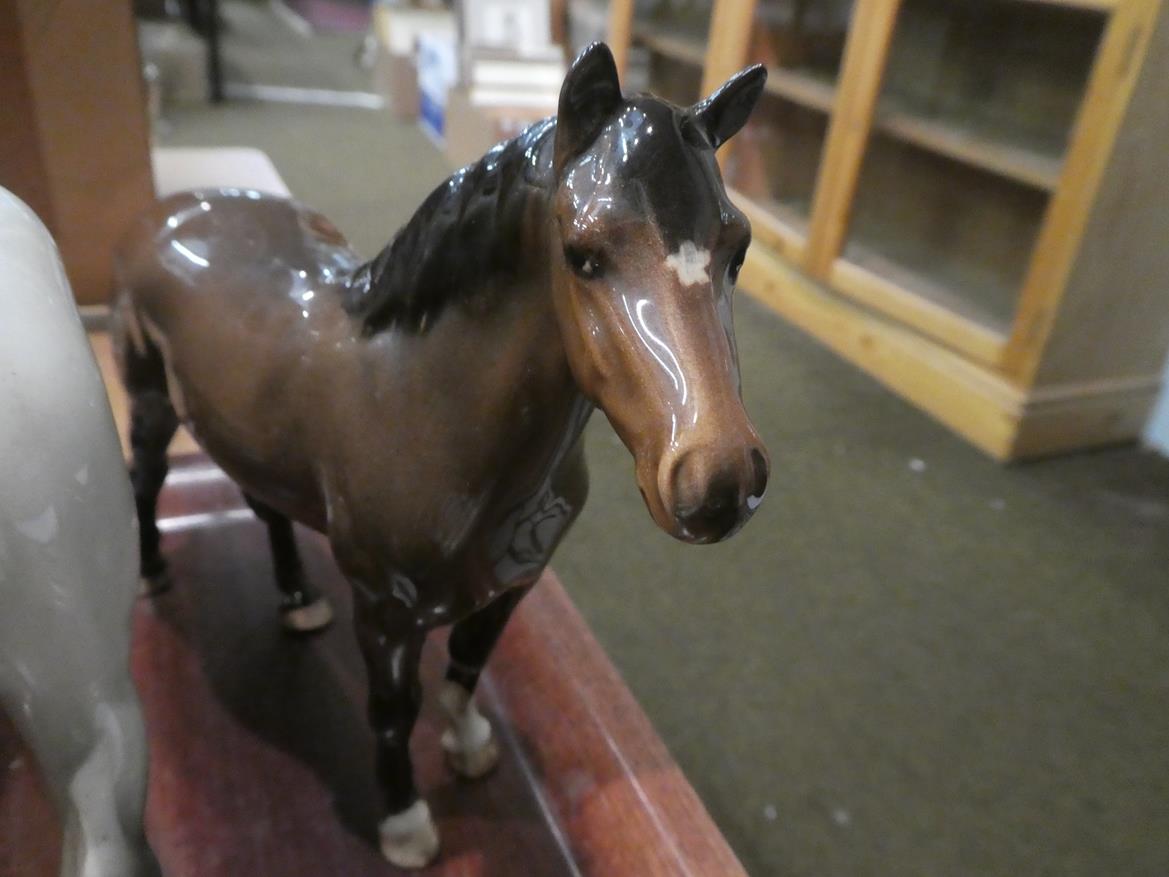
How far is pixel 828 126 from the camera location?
6.06 feet

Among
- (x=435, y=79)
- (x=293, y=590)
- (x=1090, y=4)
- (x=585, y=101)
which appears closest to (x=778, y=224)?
(x=1090, y=4)

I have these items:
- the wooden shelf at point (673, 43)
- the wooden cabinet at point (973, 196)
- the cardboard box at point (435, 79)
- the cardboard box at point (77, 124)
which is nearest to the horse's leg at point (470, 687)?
the cardboard box at point (77, 124)

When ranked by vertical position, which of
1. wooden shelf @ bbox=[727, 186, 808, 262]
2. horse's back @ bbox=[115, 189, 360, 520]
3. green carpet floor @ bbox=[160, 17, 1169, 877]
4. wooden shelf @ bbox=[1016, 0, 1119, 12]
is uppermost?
wooden shelf @ bbox=[1016, 0, 1119, 12]

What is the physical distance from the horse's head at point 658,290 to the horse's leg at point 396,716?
0.22 metres

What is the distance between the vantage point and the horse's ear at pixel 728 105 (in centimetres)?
41

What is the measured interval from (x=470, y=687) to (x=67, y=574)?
0.36 metres

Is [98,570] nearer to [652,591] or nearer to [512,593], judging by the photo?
[512,593]

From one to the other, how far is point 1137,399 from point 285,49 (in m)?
3.43

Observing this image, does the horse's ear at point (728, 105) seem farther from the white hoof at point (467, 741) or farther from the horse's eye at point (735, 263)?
the white hoof at point (467, 741)

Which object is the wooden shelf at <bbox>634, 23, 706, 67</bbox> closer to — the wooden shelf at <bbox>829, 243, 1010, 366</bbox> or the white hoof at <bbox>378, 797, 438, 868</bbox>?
the wooden shelf at <bbox>829, 243, 1010, 366</bbox>

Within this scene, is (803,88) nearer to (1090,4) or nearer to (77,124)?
(1090,4)

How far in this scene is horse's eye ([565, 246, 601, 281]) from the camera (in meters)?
0.38

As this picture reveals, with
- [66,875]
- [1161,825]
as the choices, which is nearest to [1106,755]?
[1161,825]

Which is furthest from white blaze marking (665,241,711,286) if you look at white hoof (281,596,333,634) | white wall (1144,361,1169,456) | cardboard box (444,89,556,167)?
cardboard box (444,89,556,167)
